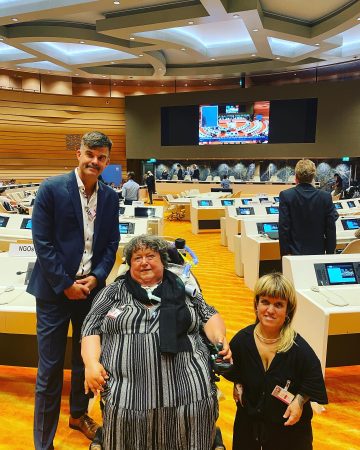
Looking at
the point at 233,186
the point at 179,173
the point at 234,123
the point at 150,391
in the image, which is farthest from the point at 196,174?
the point at 150,391

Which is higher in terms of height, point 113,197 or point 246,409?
point 113,197

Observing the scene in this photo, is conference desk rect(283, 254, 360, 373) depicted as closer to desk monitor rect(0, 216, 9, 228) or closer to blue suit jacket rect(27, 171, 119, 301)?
blue suit jacket rect(27, 171, 119, 301)

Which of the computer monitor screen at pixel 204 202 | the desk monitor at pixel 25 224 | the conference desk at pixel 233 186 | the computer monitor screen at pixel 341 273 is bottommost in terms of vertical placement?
the conference desk at pixel 233 186

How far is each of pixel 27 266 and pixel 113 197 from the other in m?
1.45

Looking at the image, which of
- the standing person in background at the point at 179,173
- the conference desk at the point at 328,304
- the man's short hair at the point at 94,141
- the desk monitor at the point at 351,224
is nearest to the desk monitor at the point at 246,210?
the desk monitor at the point at 351,224

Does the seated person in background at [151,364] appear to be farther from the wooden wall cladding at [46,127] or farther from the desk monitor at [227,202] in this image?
the wooden wall cladding at [46,127]

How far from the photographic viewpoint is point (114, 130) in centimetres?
2034

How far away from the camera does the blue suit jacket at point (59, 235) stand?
79.9 inches

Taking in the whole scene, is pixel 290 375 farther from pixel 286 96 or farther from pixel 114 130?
pixel 114 130

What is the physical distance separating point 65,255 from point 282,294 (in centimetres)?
114

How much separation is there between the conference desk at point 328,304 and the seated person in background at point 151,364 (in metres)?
1.14

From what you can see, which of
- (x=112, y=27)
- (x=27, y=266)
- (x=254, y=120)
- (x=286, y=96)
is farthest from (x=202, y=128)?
(x=27, y=266)

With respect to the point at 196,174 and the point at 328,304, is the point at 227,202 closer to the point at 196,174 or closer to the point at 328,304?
the point at 328,304

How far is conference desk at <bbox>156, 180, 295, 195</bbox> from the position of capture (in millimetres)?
16844
